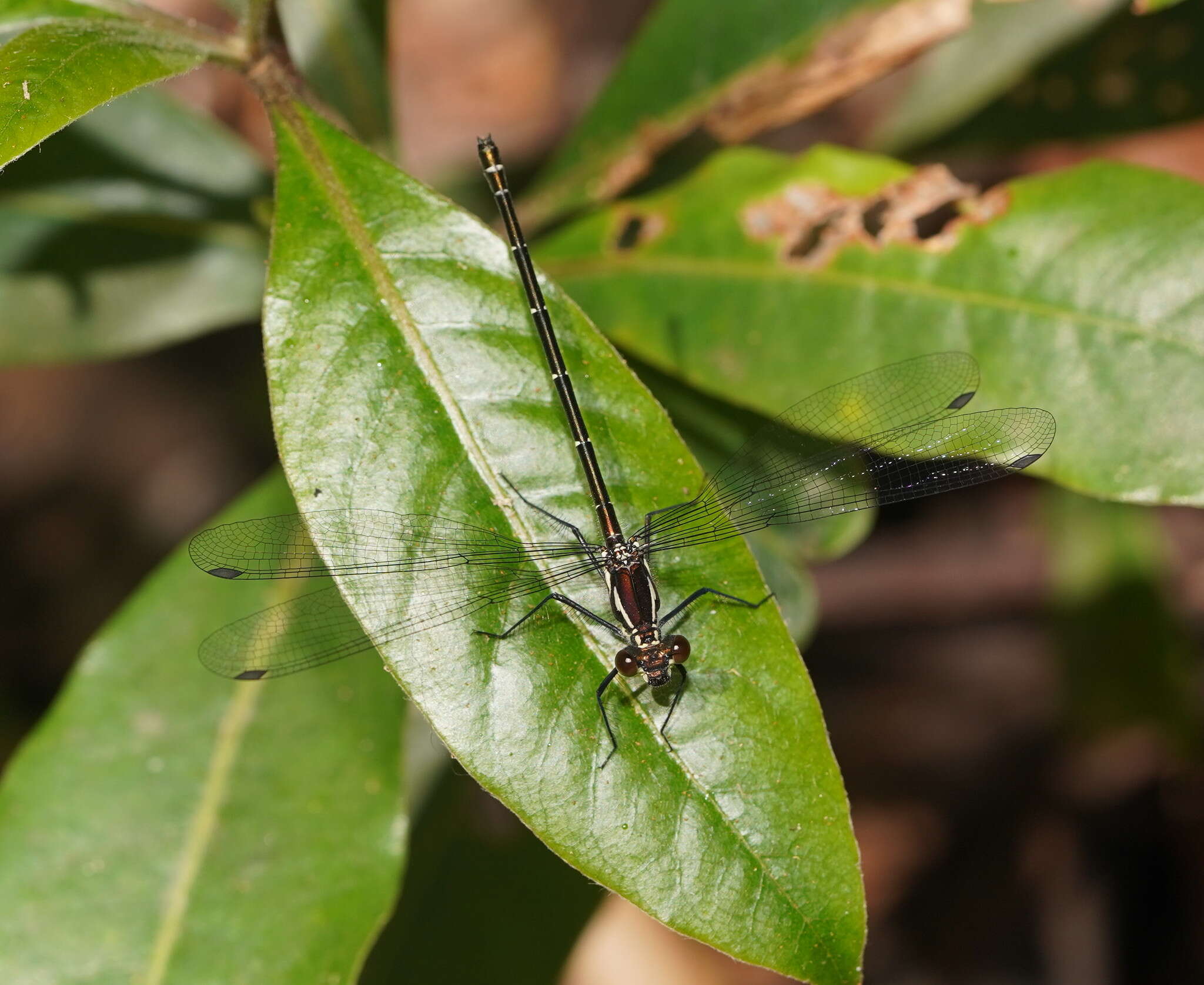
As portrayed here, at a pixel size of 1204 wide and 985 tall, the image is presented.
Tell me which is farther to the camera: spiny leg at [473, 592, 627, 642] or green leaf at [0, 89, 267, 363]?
green leaf at [0, 89, 267, 363]

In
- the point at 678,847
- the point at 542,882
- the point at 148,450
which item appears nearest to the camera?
the point at 678,847

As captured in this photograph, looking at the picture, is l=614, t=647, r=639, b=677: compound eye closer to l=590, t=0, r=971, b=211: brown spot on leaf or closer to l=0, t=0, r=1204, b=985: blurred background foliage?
l=0, t=0, r=1204, b=985: blurred background foliage

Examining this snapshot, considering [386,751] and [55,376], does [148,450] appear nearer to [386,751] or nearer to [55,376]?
[55,376]

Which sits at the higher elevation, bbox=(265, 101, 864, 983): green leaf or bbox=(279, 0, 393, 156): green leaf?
bbox=(279, 0, 393, 156): green leaf

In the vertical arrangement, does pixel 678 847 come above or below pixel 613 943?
above

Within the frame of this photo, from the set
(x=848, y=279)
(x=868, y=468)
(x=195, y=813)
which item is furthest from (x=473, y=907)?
(x=848, y=279)

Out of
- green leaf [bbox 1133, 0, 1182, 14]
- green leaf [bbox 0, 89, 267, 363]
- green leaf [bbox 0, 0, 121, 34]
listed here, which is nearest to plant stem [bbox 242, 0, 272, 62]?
green leaf [bbox 0, 0, 121, 34]

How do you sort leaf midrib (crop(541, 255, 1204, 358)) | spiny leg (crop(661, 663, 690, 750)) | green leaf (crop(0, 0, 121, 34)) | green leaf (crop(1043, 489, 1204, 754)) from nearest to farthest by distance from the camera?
spiny leg (crop(661, 663, 690, 750)) → green leaf (crop(0, 0, 121, 34)) → leaf midrib (crop(541, 255, 1204, 358)) → green leaf (crop(1043, 489, 1204, 754))

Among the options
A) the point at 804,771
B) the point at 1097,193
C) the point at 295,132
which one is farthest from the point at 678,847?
the point at 1097,193
